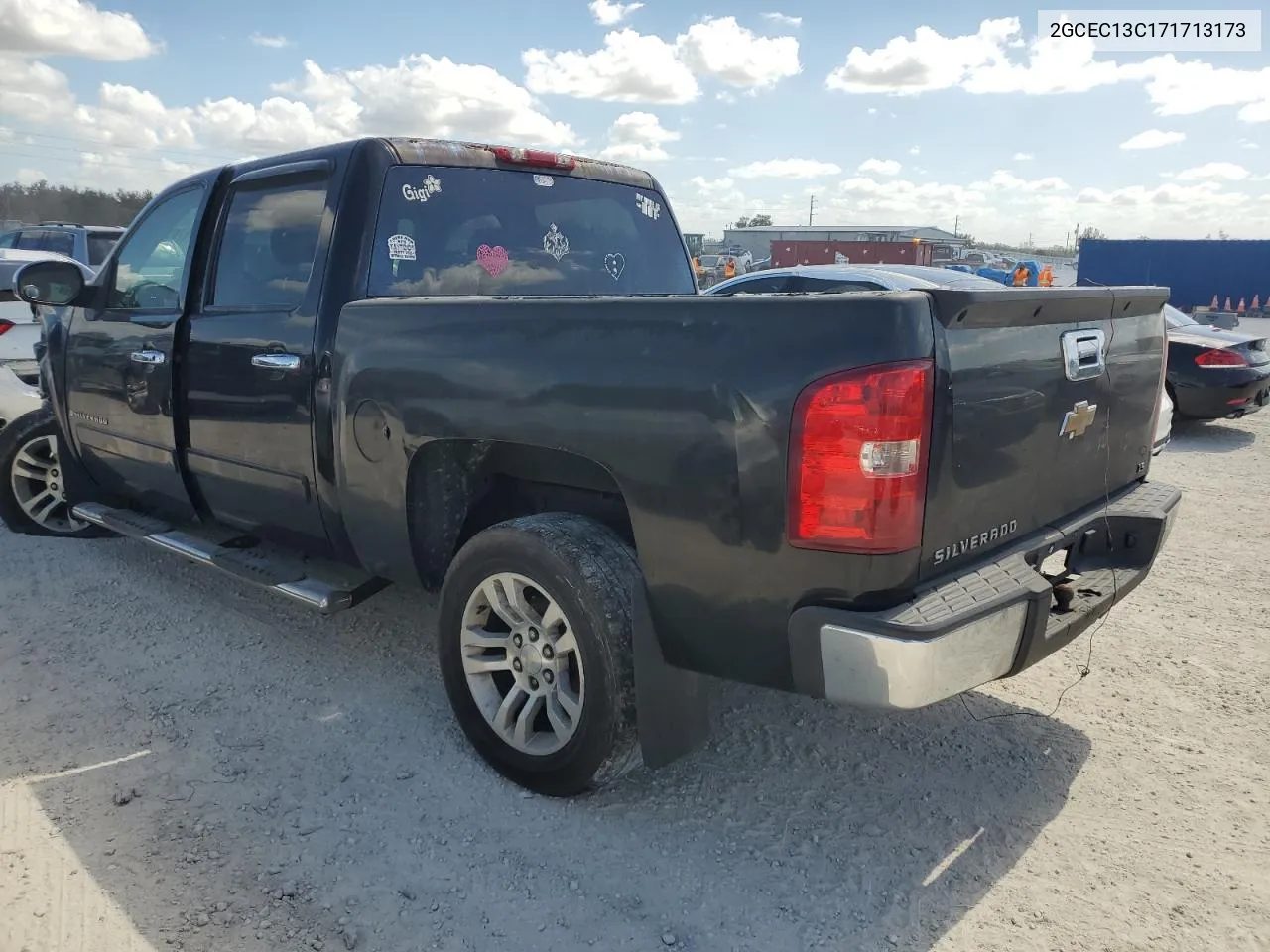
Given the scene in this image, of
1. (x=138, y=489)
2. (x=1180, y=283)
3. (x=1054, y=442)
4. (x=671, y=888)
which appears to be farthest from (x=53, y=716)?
(x=1180, y=283)

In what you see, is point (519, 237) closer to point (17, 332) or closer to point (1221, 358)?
point (17, 332)

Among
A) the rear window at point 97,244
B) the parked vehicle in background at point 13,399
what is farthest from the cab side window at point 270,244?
the rear window at point 97,244

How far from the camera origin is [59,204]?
149 feet

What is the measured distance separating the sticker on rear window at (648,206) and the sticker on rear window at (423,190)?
117cm

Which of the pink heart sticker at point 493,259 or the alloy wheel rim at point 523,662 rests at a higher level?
the pink heart sticker at point 493,259

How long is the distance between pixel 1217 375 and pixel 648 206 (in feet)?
23.3

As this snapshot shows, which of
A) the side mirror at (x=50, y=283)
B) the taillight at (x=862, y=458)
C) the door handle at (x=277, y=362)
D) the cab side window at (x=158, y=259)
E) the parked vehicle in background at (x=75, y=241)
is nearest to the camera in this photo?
the taillight at (x=862, y=458)

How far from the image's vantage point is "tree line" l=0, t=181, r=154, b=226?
43000 millimetres

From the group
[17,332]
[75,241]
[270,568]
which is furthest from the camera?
[75,241]

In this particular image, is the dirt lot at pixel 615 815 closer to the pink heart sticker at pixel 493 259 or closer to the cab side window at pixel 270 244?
the cab side window at pixel 270 244

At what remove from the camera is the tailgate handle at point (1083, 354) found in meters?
2.70

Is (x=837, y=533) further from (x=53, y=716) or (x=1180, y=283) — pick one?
(x=1180, y=283)

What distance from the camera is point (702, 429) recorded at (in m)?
2.33

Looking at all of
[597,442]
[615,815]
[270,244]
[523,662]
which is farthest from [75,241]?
[615,815]
